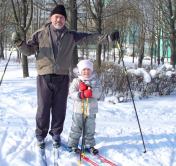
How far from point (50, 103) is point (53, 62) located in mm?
601

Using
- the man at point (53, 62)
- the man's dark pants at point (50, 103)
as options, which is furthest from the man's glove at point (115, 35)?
the man's dark pants at point (50, 103)

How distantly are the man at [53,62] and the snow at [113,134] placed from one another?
351 mm

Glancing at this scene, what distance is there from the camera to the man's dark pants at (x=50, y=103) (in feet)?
8.34

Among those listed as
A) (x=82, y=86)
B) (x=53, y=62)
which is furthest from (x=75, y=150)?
(x=53, y=62)

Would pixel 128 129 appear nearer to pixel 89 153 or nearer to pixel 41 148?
pixel 89 153

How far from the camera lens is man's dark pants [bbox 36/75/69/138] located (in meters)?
2.54

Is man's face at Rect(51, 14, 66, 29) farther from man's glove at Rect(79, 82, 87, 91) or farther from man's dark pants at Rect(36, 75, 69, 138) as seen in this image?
man's glove at Rect(79, 82, 87, 91)

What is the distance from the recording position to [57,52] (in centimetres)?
251

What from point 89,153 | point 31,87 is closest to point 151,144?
point 89,153

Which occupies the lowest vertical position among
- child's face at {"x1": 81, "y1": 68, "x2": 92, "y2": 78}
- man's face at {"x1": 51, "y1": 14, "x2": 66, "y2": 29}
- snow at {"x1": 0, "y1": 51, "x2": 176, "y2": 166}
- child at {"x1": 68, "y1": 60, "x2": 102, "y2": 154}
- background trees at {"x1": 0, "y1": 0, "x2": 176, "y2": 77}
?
snow at {"x1": 0, "y1": 51, "x2": 176, "y2": 166}

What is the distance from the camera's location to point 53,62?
8.18 ft

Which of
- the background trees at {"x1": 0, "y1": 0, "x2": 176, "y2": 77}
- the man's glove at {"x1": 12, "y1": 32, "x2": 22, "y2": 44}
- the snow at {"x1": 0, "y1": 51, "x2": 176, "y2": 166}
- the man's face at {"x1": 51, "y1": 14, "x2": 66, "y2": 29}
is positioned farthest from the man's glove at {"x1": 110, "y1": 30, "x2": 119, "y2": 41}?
the snow at {"x1": 0, "y1": 51, "x2": 176, "y2": 166}

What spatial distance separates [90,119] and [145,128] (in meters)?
1.55

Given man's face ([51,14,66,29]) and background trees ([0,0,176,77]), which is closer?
man's face ([51,14,66,29])
